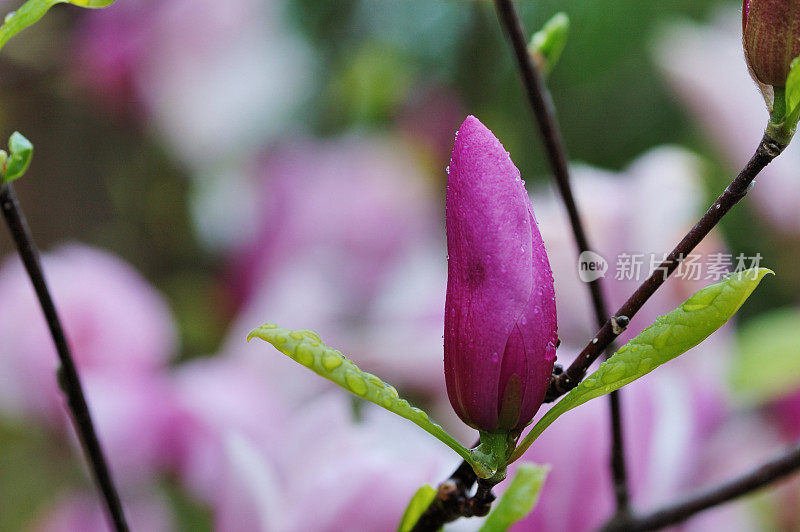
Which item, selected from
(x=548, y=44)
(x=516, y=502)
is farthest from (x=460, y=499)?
(x=548, y=44)

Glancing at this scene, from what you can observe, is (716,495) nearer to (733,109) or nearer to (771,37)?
(771,37)

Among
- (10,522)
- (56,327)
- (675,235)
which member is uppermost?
(56,327)

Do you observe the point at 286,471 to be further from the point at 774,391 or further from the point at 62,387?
the point at 774,391

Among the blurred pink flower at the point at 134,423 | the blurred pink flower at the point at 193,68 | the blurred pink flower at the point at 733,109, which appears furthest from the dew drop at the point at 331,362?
the blurred pink flower at the point at 193,68

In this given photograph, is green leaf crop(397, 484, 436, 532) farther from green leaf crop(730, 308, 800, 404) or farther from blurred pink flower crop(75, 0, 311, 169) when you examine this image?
blurred pink flower crop(75, 0, 311, 169)

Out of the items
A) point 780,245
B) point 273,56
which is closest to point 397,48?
point 273,56
